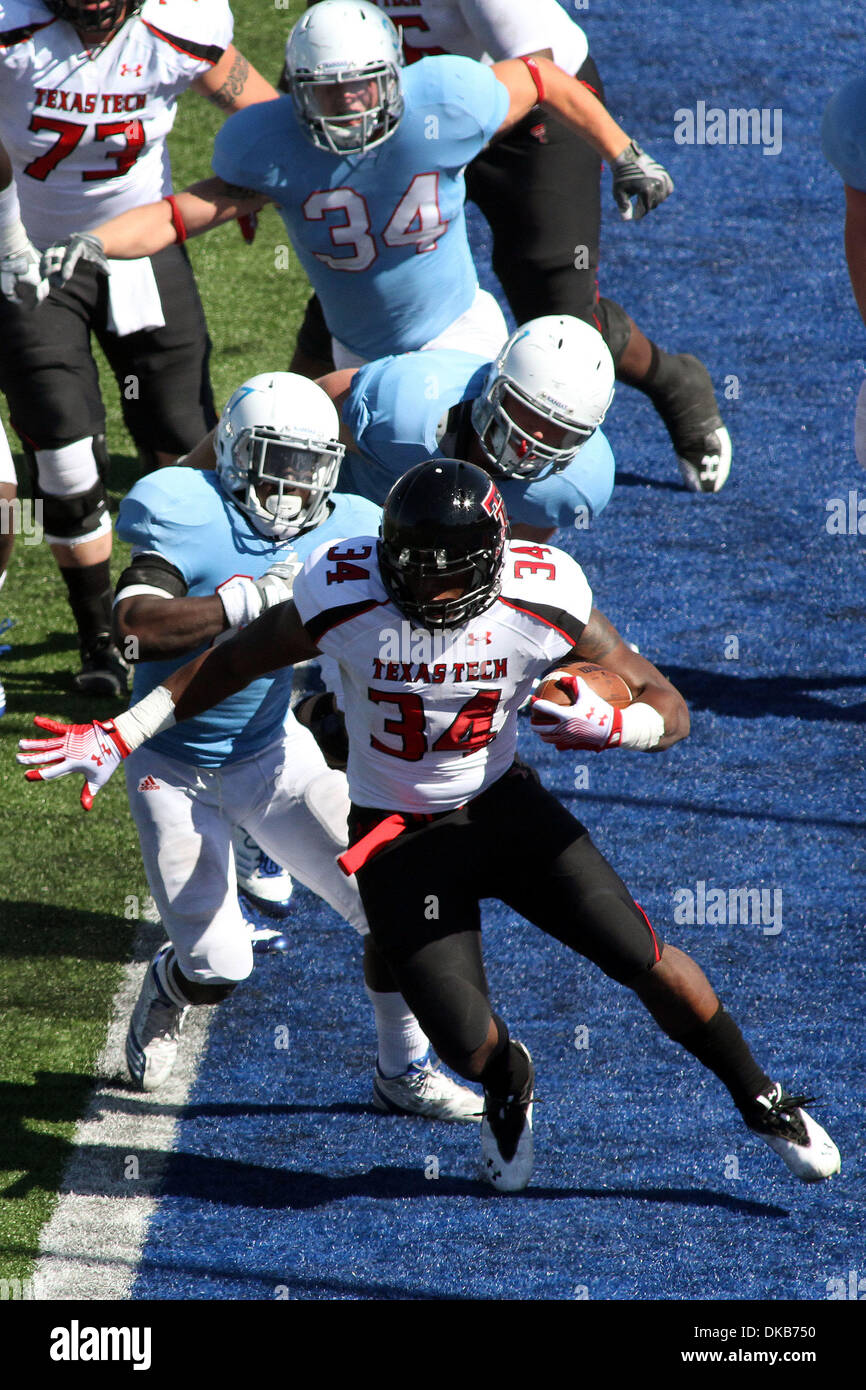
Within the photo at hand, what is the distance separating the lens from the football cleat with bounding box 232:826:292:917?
4.86 m

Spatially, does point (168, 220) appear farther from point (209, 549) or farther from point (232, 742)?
point (232, 742)

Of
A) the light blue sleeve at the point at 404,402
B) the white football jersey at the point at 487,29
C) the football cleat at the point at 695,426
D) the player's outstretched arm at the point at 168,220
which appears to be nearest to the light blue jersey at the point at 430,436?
the light blue sleeve at the point at 404,402

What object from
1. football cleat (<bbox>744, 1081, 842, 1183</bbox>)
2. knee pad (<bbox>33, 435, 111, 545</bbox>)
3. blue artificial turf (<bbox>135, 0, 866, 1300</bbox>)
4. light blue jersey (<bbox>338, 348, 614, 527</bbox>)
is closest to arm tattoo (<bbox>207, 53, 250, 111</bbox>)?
knee pad (<bbox>33, 435, 111, 545</bbox>)

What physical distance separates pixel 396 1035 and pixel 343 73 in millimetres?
2429

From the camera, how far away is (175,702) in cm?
361

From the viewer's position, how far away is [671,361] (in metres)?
6.46

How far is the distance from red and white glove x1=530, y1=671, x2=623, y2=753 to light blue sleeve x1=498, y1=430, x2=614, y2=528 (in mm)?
993

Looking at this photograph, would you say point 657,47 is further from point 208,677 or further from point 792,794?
point 208,677

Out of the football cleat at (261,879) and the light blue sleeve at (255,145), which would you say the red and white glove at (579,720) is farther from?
the light blue sleeve at (255,145)

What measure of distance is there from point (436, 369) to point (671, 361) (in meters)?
2.34

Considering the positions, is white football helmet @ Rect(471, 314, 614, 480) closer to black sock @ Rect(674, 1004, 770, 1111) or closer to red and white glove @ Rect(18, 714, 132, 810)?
red and white glove @ Rect(18, 714, 132, 810)

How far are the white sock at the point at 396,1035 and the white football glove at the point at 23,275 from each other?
7.14 ft

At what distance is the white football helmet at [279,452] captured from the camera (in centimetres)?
385
